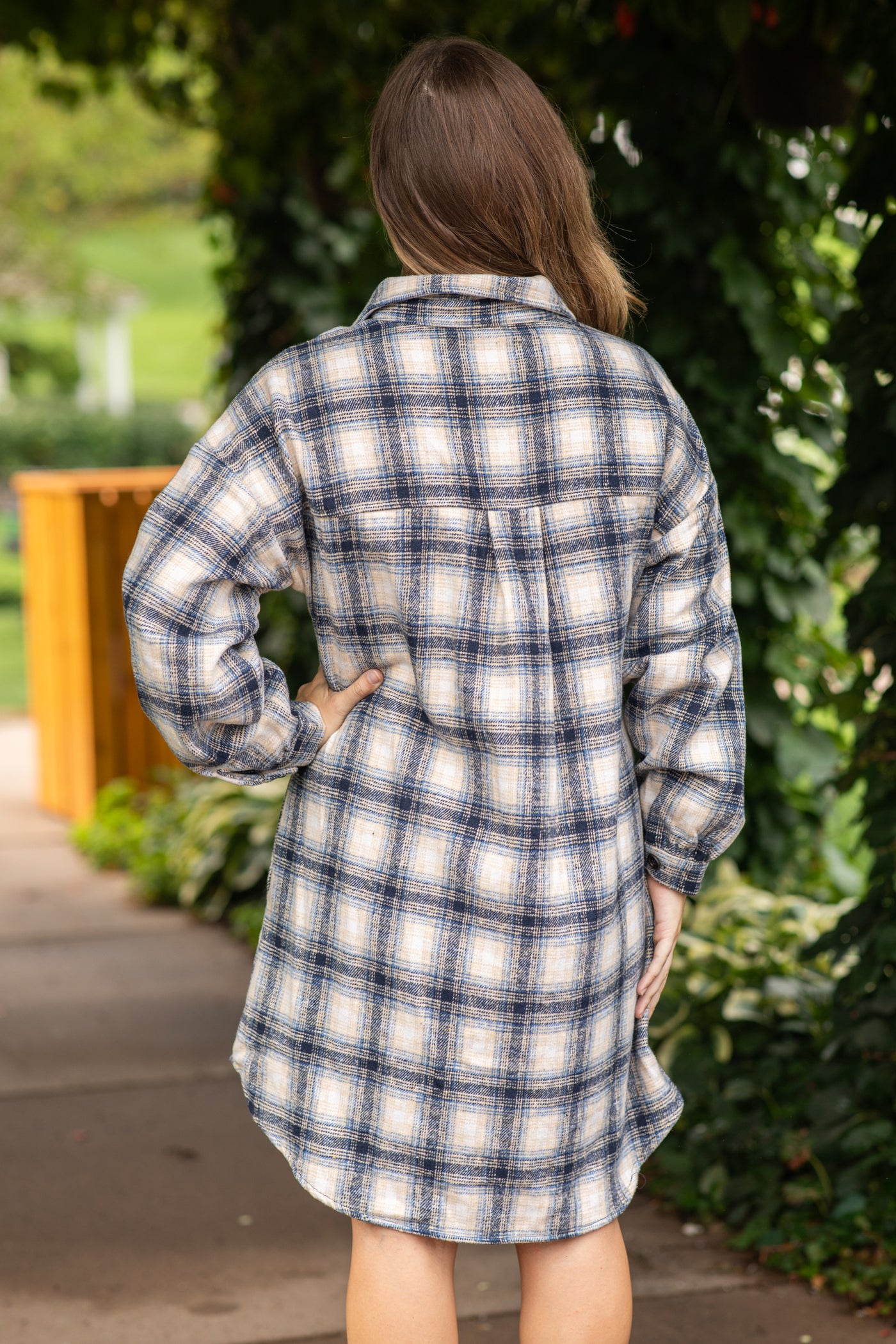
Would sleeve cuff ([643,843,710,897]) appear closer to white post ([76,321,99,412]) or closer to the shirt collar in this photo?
the shirt collar

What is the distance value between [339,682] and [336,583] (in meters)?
0.13

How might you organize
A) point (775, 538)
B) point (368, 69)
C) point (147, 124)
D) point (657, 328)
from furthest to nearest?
1. point (147, 124)
2. point (368, 69)
3. point (775, 538)
4. point (657, 328)

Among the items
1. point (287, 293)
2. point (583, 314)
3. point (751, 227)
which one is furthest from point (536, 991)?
point (287, 293)

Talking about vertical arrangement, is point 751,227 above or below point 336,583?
above

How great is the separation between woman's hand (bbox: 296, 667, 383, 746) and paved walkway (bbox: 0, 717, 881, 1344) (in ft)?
4.09

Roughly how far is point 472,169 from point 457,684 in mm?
538

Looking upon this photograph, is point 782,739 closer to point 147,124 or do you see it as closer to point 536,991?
point 536,991

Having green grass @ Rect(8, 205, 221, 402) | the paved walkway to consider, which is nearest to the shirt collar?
the paved walkway

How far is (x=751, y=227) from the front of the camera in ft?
10.4

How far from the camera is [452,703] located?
5.04 ft

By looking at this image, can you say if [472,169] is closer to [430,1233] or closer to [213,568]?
[213,568]

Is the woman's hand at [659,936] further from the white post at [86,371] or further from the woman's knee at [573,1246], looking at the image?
the white post at [86,371]

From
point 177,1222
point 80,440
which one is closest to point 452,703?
point 177,1222

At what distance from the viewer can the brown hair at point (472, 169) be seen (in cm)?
150
